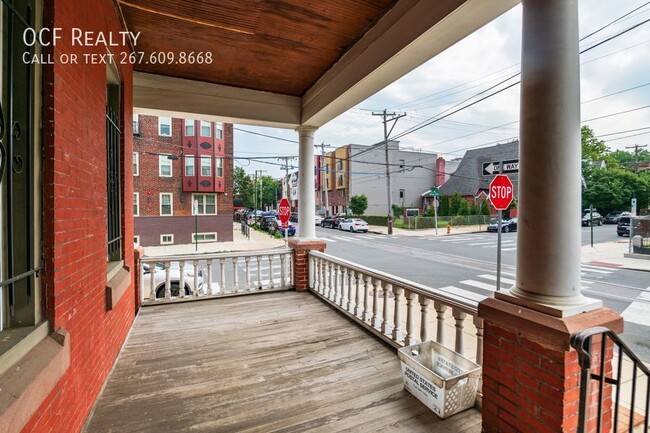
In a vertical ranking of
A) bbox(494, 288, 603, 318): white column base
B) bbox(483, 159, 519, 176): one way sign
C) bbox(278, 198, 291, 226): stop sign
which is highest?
bbox(483, 159, 519, 176): one way sign

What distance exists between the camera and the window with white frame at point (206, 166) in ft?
55.2

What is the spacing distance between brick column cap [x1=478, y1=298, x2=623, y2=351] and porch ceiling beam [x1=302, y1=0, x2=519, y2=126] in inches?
73.9

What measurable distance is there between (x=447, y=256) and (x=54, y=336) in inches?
486

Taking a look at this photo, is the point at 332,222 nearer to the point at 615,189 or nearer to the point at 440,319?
the point at 615,189

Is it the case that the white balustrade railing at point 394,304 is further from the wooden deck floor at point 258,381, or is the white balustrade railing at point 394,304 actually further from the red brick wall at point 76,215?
the red brick wall at point 76,215

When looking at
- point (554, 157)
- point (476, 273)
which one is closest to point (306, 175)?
point (554, 157)

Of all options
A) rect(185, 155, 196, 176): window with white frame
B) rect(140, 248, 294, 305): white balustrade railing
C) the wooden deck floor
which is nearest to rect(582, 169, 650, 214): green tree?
rect(140, 248, 294, 305): white balustrade railing

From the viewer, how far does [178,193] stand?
16.8m

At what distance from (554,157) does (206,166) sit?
1733 centimetres

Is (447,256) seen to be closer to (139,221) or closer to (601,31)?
(601,31)

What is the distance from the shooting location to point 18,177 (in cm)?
136

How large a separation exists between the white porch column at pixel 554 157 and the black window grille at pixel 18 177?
2.37 meters

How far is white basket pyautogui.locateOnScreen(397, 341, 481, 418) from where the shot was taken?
2.01 meters

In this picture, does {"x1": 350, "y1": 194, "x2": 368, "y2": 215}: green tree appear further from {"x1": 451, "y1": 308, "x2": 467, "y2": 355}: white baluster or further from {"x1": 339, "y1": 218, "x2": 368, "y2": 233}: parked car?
{"x1": 451, "y1": 308, "x2": 467, "y2": 355}: white baluster
